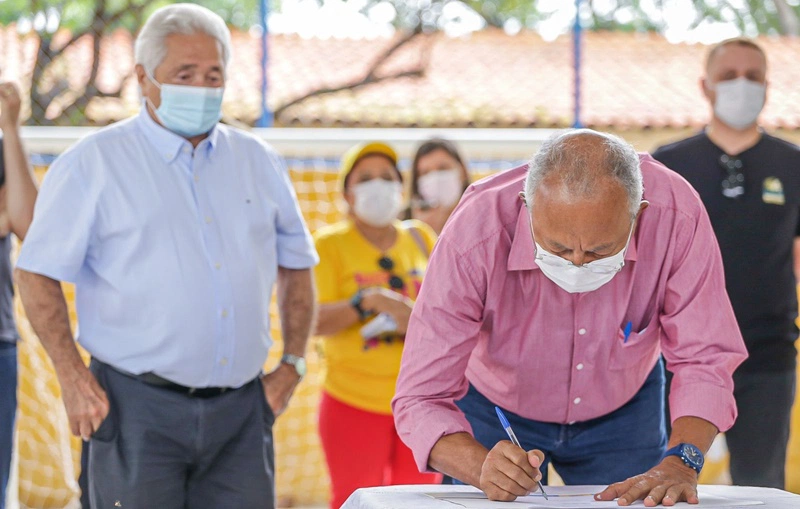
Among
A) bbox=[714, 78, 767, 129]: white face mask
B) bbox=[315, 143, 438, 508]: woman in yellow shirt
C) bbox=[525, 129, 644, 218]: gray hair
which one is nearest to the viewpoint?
bbox=[525, 129, 644, 218]: gray hair

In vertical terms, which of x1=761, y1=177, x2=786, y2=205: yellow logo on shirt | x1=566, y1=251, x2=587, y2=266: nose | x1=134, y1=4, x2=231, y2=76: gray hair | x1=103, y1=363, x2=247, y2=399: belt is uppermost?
x1=134, y1=4, x2=231, y2=76: gray hair

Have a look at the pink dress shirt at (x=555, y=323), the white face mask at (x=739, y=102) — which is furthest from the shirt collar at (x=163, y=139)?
the white face mask at (x=739, y=102)

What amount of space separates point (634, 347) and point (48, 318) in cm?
A: 170

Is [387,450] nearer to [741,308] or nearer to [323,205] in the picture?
[741,308]

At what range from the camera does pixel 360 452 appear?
15.3ft

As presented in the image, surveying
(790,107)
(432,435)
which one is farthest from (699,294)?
(790,107)

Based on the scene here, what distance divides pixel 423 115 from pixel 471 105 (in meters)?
1.16

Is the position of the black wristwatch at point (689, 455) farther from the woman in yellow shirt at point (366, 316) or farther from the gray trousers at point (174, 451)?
the woman in yellow shirt at point (366, 316)

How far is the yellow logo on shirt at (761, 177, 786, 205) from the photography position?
4.43 metres

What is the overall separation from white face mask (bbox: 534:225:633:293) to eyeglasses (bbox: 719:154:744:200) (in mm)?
1751

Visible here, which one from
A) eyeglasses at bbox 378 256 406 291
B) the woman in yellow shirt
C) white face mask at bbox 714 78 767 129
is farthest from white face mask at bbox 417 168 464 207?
white face mask at bbox 714 78 767 129

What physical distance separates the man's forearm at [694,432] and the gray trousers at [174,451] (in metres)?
1.42

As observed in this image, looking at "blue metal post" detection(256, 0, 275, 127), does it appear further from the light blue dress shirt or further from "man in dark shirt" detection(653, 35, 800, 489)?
the light blue dress shirt

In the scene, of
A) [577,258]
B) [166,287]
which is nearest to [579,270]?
[577,258]
